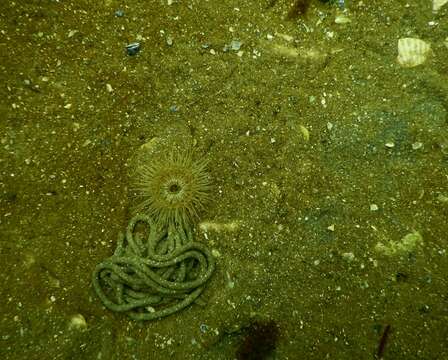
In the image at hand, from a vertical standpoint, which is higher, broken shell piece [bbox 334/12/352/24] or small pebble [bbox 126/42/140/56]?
small pebble [bbox 126/42/140/56]

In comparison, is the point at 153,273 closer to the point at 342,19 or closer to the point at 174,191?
the point at 174,191

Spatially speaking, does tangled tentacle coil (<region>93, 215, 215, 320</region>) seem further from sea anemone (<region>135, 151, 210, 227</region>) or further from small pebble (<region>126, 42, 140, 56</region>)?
small pebble (<region>126, 42, 140, 56</region>)

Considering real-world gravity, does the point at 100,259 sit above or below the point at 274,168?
below

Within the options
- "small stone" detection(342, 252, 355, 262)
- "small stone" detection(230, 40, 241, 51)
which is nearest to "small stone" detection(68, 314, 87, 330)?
"small stone" detection(342, 252, 355, 262)

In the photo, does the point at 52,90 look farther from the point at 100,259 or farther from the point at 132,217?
the point at 100,259

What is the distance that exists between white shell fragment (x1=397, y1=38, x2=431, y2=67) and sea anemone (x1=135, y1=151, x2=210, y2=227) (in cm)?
199

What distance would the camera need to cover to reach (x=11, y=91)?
9.61 feet

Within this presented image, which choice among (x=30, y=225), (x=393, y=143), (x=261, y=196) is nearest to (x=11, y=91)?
(x=30, y=225)

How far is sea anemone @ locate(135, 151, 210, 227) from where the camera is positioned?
9.53 ft

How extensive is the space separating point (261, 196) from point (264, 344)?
1.16 meters

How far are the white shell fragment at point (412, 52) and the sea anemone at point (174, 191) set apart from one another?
199cm

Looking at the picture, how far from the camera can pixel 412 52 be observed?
3.10 meters

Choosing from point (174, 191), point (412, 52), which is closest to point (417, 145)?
point (412, 52)

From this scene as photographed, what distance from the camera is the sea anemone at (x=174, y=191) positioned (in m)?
2.91
